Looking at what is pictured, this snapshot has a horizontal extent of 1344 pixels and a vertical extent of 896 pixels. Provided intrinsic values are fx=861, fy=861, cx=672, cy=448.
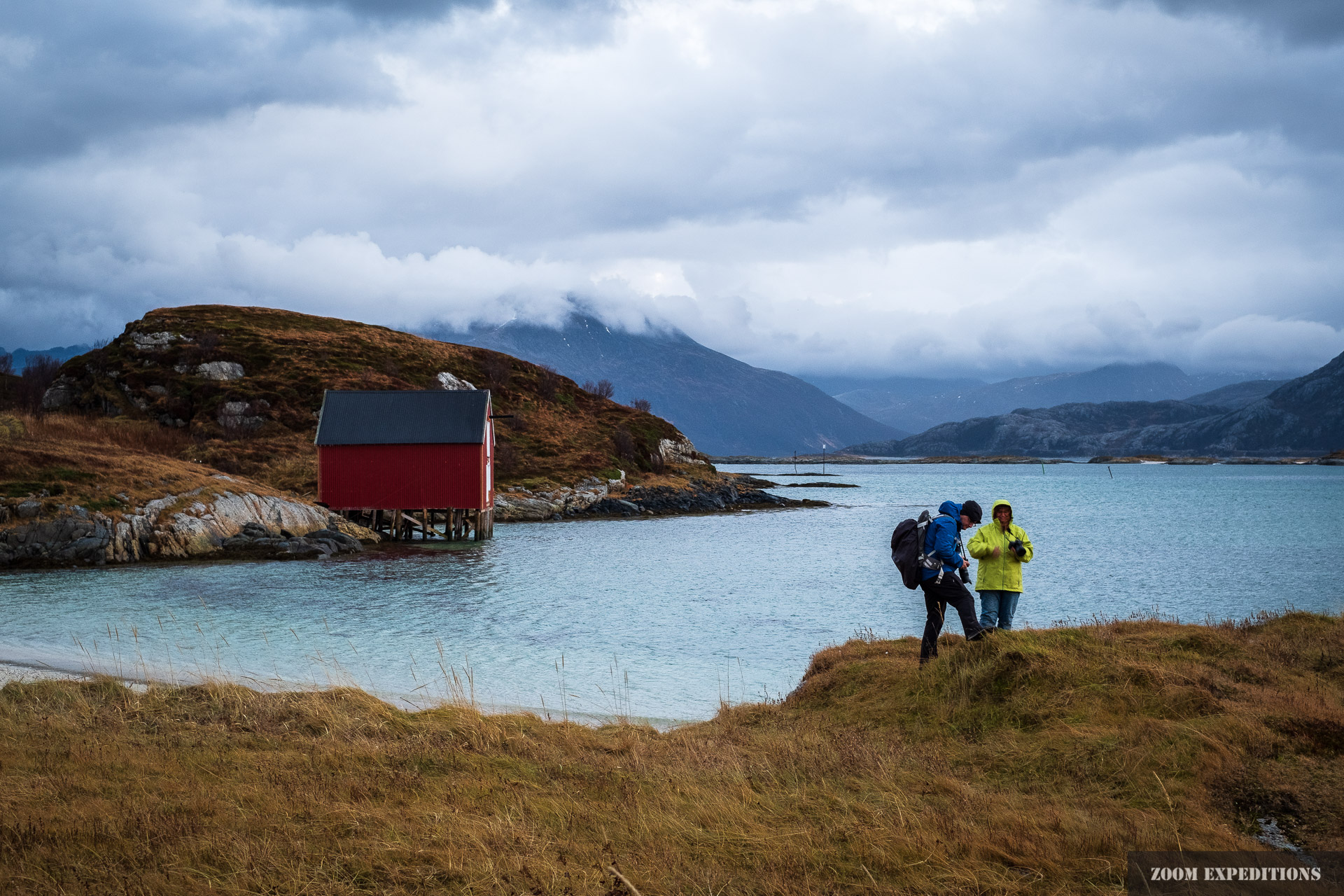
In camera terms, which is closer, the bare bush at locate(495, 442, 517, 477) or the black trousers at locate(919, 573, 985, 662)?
the black trousers at locate(919, 573, 985, 662)

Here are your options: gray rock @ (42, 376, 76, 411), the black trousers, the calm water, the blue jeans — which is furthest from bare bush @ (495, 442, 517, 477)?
the black trousers

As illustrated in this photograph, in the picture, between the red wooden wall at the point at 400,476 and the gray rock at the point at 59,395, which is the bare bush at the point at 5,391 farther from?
the red wooden wall at the point at 400,476

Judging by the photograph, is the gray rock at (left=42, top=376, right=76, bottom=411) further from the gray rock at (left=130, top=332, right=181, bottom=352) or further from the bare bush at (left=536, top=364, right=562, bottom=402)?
the bare bush at (left=536, top=364, right=562, bottom=402)

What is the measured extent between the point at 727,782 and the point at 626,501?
5578 centimetres

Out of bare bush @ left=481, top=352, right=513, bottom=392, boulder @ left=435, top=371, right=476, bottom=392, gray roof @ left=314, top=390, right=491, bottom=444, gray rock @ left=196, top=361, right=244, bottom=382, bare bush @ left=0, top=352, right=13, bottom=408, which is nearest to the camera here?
gray roof @ left=314, top=390, right=491, bottom=444

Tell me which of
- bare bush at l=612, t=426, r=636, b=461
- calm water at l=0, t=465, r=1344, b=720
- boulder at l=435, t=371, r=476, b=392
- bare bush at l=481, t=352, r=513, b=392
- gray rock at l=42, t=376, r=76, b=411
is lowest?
calm water at l=0, t=465, r=1344, b=720

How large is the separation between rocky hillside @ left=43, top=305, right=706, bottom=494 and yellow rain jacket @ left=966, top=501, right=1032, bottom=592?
46631 millimetres

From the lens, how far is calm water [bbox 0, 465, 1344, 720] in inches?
595

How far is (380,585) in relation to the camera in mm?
27266

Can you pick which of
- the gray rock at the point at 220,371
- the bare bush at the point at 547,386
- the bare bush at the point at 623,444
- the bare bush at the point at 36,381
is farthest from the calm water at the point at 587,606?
the bare bush at the point at 36,381

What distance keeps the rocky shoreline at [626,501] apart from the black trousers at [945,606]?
47.6 metres

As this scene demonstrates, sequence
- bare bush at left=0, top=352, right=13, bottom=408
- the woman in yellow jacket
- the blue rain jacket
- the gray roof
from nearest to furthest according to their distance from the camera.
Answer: the blue rain jacket < the woman in yellow jacket < the gray roof < bare bush at left=0, top=352, right=13, bottom=408

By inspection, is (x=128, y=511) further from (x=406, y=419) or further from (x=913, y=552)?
(x=913, y=552)

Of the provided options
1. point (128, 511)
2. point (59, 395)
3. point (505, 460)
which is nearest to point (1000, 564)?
point (128, 511)
